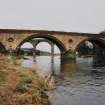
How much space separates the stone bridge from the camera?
8550 centimetres

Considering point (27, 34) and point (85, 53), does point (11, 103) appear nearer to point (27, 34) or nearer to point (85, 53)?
point (27, 34)

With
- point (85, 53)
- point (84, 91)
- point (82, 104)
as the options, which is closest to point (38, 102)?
point (82, 104)

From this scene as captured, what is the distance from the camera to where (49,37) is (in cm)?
9019

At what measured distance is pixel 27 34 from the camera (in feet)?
285

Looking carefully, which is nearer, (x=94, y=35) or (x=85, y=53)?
(x=94, y=35)

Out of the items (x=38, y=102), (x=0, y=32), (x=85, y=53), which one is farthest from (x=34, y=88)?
(x=85, y=53)

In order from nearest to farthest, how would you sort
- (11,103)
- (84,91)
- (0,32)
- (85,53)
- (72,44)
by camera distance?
(11,103) → (84,91) → (0,32) → (72,44) → (85,53)

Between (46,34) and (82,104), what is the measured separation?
69.1 metres

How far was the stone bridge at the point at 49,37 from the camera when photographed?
3366 inches

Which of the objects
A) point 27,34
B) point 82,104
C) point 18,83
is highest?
point 27,34

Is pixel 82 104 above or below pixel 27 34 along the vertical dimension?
below

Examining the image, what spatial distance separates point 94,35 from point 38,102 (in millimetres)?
78664

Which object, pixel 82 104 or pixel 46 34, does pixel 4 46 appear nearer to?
pixel 46 34

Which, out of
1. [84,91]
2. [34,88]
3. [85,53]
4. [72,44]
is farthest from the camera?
[85,53]
